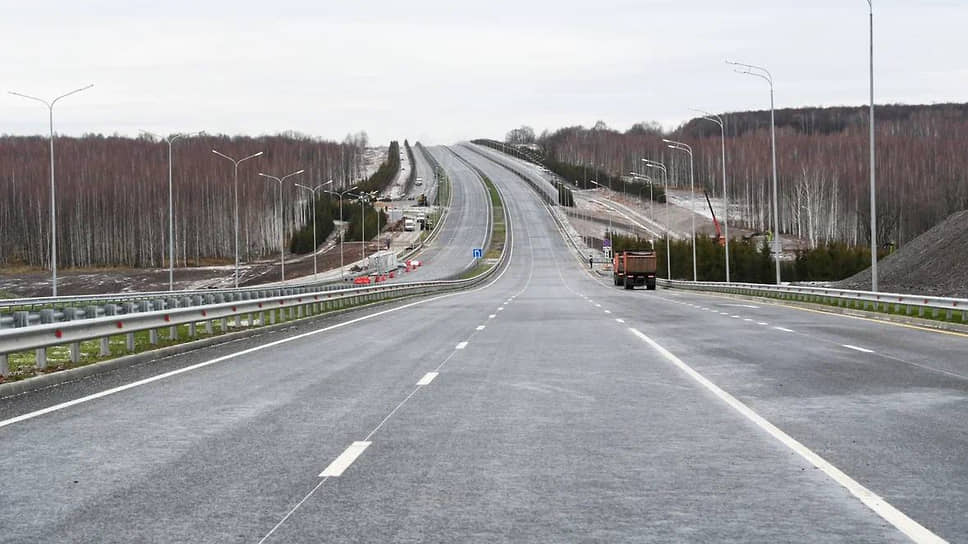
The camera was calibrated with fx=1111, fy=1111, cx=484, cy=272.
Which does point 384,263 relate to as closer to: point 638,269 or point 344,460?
point 638,269

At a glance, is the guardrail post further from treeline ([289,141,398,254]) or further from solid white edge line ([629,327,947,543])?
treeline ([289,141,398,254])

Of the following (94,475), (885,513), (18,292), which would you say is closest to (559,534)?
(885,513)

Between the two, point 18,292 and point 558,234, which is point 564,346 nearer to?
point 18,292

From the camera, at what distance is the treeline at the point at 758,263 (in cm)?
11219

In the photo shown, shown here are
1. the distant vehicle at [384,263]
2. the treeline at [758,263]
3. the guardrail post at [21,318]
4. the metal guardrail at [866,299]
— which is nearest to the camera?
the guardrail post at [21,318]

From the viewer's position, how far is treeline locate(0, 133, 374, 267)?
148 meters

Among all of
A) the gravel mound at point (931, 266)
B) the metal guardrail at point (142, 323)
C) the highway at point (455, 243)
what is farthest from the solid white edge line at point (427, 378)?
the highway at point (455, 243)

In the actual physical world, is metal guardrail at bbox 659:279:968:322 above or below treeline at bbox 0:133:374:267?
below

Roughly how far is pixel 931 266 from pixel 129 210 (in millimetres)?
118611

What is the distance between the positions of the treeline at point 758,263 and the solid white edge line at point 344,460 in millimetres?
106170

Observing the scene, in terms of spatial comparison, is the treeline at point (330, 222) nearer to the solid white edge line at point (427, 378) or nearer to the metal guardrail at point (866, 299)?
the metal guardrail at point (866, 299)

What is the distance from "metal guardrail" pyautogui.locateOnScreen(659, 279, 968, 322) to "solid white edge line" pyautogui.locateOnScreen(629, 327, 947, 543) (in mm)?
17055

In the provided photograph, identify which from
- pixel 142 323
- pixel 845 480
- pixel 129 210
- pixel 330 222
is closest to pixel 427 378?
pixel 142 323

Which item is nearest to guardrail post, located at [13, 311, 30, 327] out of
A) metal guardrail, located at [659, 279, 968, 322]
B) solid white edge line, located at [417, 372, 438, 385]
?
solid white edge line, located at [417, 372, 438, 385]
